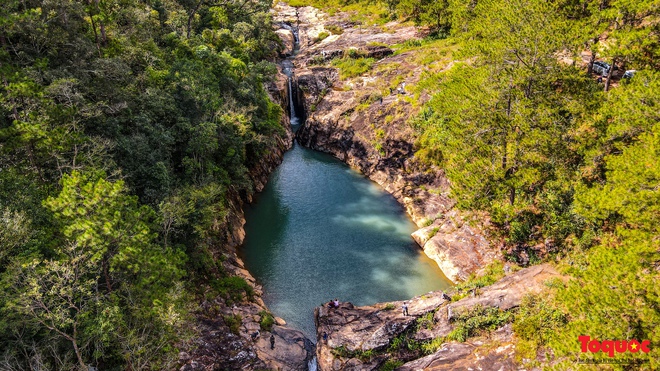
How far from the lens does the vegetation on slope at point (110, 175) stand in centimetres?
1816

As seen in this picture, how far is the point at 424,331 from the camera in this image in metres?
28.1

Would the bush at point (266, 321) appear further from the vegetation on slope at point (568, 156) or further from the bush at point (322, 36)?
A: the bush at point (322, 36)

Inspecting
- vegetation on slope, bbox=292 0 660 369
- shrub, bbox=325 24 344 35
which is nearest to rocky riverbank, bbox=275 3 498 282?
shrub, bbox=325 24 344 35

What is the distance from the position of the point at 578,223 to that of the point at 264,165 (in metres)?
38.6

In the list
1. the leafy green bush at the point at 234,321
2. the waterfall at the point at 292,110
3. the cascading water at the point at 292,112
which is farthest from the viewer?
the waterfall at the point at 292,110

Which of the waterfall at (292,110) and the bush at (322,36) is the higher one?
the bush at (322,36)

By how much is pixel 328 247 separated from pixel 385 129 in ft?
75.5

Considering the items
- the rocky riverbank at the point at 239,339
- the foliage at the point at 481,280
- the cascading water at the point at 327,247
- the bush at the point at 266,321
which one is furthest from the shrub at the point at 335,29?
the bush at the point at 266,321

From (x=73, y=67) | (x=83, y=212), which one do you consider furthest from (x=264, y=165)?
(x=83, y=212)

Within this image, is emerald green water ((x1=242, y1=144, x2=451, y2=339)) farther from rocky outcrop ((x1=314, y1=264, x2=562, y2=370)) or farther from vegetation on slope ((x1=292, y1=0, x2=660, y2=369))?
vegetation on slope ((x1=292, y1=0, x2=660, y2=369))

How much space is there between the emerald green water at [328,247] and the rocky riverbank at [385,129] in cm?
231

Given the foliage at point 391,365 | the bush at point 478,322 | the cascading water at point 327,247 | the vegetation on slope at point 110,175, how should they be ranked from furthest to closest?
the cascading water at point 327,247
the foliage at point 391,365
the bush at point 478,322
the vegetation on slope at point 110,175

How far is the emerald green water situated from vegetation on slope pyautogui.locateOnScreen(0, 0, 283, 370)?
4571 mm

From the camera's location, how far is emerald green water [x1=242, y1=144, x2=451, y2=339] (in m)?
36.5
